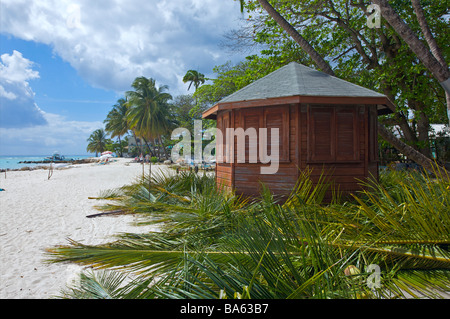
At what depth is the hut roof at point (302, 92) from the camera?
685cm

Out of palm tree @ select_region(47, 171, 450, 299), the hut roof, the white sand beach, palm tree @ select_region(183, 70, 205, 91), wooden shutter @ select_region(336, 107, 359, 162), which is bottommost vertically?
the white sand beach

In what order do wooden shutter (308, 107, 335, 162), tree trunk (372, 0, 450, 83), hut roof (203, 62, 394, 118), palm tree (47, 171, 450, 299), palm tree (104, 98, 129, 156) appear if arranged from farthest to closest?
palm tree (104, 98, 129, 156), tree trunk (372, 0, 450, 83), wooden shutter (308, 107, 335, 162), hut roof (203, 62, 394, 118), palm tree (47, 171, 450, 299)

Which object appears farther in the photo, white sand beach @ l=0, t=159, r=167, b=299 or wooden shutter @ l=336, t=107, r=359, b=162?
wooden shutter @ l=336, t=107, r=359, b=162

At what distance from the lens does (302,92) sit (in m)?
6.89

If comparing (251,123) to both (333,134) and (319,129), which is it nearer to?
(319,129)

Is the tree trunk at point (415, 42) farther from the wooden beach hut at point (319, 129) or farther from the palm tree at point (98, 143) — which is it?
the palm tree at point (98, 143)

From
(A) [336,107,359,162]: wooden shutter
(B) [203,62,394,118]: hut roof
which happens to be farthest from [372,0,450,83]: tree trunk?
(A) [336,107,359,162]: wooden shutter

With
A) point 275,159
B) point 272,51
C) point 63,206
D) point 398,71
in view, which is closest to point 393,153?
point 398,71

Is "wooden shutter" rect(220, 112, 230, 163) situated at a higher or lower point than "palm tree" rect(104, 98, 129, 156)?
lower

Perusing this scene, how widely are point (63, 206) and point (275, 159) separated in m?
7.66

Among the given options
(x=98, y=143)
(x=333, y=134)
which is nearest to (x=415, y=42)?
(x=333, y=134)

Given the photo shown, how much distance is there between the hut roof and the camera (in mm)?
6852

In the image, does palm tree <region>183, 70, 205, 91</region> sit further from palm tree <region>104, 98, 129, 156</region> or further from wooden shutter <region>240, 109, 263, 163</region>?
wooden shutter <region>240, 109, 263, 163</region>

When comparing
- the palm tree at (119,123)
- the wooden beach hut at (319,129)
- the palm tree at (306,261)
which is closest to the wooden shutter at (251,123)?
the wooden beach hut at (319,129)
